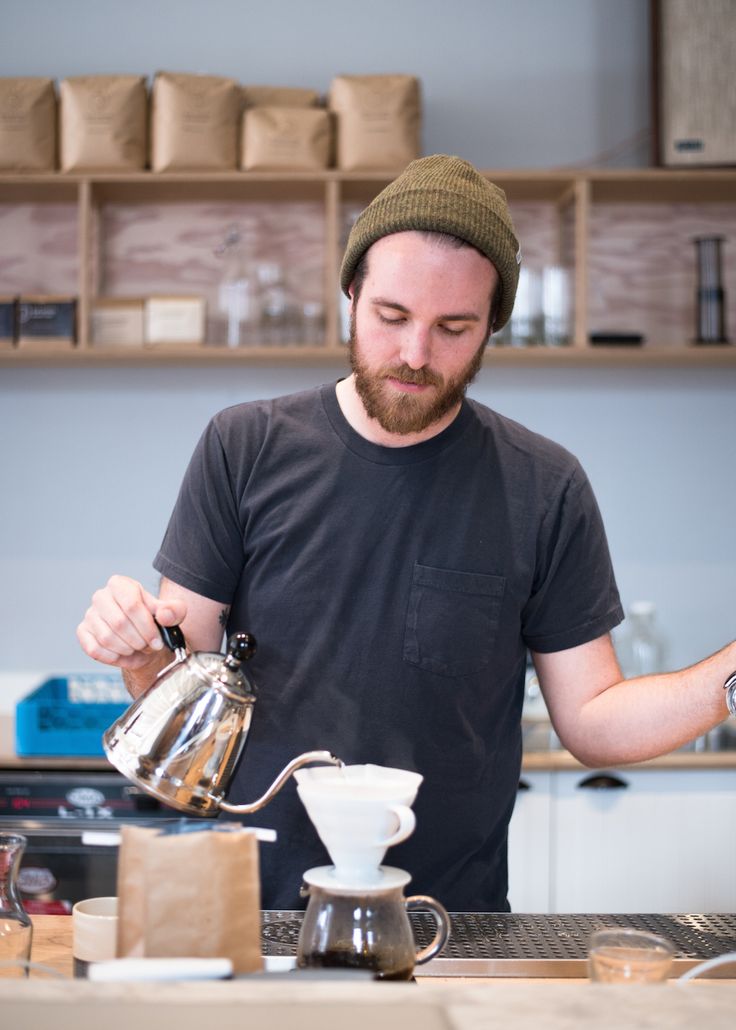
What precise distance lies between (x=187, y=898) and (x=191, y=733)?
1.02 ft

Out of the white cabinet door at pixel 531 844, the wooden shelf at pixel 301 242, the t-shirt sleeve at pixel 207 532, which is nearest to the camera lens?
the t-shirt sleeve at pixel 207 532

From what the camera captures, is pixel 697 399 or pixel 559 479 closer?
pixel 559 479

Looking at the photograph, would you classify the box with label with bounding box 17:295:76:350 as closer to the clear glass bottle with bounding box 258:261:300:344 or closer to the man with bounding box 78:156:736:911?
the clear glass bottle with bounding box 258:261:300:344

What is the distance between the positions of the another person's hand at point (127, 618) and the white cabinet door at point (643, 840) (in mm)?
1766

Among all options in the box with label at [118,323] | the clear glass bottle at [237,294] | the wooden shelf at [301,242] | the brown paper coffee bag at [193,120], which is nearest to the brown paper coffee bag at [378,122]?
the wooden shelf at [301,242]

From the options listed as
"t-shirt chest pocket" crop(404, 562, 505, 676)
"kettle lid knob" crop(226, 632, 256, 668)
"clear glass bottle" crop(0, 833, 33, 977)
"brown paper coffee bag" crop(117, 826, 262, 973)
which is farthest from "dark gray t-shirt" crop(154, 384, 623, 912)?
"brown paper coffee bag" crop(117, 826, 262, 973)

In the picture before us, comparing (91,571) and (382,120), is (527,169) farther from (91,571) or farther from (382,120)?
(91,571)

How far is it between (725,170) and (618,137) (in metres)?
0.42

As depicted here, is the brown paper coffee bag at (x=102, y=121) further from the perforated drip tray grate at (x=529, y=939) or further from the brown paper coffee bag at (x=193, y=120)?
the perforated drip tray grate at (x=529, y=939)

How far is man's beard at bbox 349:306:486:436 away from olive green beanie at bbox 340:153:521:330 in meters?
0.14

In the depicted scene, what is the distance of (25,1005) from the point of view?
699 mm

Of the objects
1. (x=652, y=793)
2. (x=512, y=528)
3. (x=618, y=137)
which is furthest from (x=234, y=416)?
(x=618, y=137)

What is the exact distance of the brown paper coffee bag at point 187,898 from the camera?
34.2 inches

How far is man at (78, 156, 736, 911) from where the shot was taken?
1535 mm
